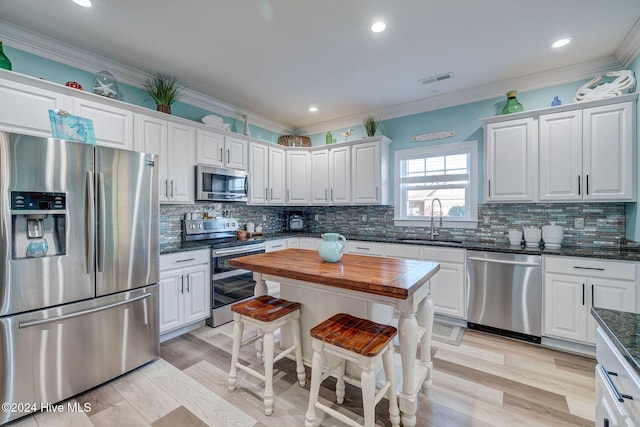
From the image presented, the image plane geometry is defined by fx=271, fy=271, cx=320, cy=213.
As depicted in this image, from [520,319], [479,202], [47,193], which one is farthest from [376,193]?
[47,193]

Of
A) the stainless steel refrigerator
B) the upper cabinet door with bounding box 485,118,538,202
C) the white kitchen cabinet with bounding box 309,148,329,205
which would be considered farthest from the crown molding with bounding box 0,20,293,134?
the upper cabinet door with bounding box 485,118,538,202

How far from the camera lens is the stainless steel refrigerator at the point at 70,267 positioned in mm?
1748

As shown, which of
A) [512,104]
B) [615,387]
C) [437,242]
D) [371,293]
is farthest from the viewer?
[437,242]

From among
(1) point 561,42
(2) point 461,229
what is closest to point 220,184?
(2) point 461,229

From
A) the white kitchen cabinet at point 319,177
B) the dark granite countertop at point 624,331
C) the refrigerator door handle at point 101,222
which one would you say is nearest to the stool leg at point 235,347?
the refrigerator door handle at point 101,222

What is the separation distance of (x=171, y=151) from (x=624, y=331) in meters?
3.67

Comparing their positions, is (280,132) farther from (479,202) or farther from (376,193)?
(479,202)

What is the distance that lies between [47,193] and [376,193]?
11.5ft

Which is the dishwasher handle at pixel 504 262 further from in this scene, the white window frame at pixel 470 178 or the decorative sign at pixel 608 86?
the decorative sign at pixel 608 86

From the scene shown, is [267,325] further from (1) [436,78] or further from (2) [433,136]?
(2) [433,136]

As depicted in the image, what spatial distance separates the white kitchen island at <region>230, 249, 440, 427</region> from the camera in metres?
1.62

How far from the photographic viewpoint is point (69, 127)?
2135 mm

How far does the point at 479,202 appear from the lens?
11.7 ft

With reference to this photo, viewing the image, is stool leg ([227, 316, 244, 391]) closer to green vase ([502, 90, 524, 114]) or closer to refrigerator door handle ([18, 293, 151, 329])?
refrigerator door handle ([18, 293, 151, 329])
